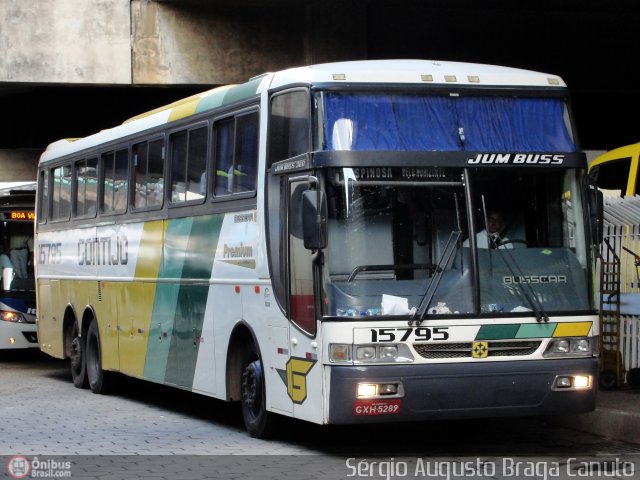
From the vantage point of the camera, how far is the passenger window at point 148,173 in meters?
14.5

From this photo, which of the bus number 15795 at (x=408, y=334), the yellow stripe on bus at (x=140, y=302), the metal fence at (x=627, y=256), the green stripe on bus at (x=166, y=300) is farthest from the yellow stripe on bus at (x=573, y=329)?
the yellow stripe on bus at (x=140, y=302)

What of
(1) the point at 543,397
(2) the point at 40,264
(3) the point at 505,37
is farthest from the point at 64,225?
(1) the point at 543,397

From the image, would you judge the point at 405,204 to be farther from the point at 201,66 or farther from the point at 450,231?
the point at 201,66

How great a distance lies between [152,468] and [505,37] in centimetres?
1425

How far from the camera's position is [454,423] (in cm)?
1198

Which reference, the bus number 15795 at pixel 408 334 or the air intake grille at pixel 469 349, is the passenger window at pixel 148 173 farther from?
the air intake grille at pixel 469 349

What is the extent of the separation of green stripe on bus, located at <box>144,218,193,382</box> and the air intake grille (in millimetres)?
4076

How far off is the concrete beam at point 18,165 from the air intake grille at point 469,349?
17.9 m

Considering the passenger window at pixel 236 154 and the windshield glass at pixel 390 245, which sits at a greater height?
the passenger window at pixel 236 154

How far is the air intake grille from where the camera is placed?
1015 cm

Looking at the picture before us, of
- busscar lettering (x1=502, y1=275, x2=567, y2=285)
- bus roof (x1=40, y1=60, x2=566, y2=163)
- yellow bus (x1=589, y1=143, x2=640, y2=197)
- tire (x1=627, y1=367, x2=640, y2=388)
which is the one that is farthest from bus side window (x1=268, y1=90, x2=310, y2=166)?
yellow bus (x1=589, y1=143, x2=640, y2=197)

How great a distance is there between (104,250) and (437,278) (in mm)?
7409

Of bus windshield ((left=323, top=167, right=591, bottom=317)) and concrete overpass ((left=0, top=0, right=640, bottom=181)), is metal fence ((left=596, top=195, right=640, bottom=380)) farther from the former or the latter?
concrete overpass ((left=0, top=0, right=640, bottom=181))

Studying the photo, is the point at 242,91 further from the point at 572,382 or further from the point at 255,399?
the point at 572,382
